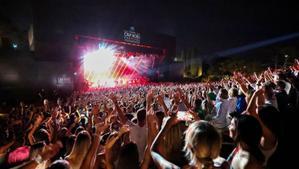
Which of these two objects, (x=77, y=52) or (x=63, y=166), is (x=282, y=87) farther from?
(x=77, y=52)

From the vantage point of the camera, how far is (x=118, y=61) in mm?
42375

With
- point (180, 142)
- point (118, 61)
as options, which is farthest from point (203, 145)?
point (118, 61)

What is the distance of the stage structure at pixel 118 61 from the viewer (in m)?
33.3

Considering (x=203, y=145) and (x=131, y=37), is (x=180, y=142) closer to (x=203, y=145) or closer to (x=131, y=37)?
(x=203, y=145)

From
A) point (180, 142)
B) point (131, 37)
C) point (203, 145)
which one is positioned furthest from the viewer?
point (131, 37)

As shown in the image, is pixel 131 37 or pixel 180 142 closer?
pixel 180 142

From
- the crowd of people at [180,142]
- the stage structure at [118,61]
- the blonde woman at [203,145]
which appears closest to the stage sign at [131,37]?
the stage structure at [118,61]

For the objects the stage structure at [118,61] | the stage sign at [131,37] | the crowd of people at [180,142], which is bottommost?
the crowd of people at [180,142]

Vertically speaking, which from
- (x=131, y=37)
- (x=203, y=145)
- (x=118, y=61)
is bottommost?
(x=203, y=145)

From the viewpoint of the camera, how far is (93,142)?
3045 millimetres

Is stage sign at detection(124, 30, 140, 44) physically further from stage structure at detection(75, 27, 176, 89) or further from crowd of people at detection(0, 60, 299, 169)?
crowd of people at detection(0, 60, 299, 169)

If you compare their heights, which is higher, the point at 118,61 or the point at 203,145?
the point at 118,61

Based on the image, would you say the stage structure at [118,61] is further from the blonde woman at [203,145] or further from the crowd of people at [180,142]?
the blonde woman at [203,145]

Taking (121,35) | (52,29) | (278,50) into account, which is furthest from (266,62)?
(52,29)
